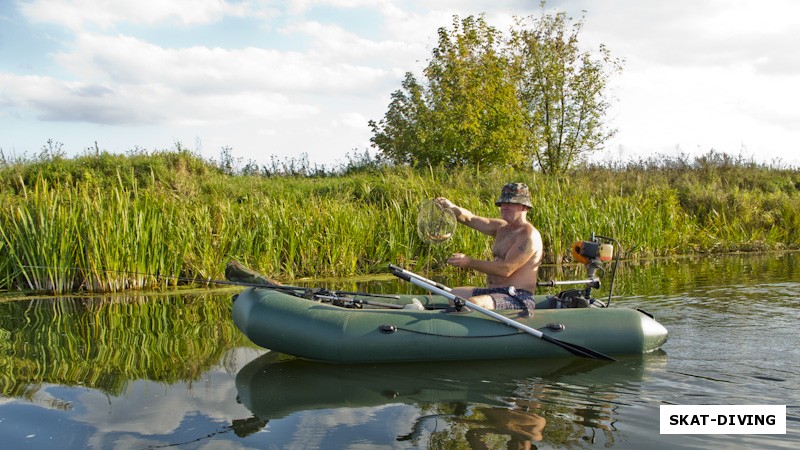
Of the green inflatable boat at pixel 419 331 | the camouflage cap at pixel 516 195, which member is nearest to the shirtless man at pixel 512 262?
the camouflage cap at pixel 516 195

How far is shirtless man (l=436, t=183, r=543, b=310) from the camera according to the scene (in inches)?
241

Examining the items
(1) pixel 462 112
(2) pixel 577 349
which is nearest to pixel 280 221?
(2) pixel 577 349

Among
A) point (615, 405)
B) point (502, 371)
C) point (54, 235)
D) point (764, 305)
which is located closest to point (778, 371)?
point (615, 405)

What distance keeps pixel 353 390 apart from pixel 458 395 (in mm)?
688

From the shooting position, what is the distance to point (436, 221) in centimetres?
658

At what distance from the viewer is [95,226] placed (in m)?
8.60

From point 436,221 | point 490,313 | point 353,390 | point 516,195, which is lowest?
point 353,390

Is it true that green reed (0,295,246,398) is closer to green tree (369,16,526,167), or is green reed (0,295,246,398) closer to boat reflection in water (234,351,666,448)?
boat reflection in water (234,351,666,448)

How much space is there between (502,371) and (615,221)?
26.6 ft

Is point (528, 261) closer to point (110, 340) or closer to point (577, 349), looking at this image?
point (577, 349)

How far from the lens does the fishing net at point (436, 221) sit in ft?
21.4

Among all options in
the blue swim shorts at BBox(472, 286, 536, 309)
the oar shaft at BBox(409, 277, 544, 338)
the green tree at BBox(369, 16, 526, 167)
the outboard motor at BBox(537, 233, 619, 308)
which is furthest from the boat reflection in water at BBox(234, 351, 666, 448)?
the green tree at BBox(369, 16, 526, 167)

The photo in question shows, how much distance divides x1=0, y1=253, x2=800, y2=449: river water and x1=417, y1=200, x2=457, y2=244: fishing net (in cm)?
122

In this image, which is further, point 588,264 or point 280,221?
point 280,221
